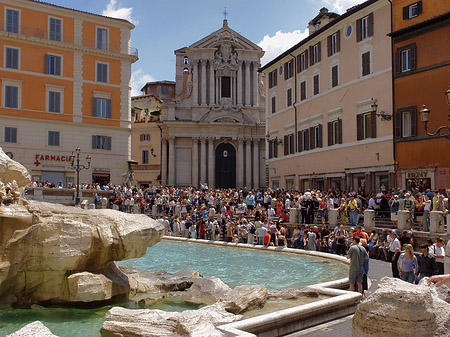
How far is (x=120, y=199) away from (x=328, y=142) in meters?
14.3

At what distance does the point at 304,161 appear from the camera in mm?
35188

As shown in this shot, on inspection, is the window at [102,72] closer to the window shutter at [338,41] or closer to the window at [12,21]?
the window at [12,21]

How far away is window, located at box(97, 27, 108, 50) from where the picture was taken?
40.5 metres

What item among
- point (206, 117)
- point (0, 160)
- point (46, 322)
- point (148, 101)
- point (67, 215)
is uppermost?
point (148, 101)

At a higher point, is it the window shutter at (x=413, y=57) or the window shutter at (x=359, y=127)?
the window shutter at (x=413, y=57)

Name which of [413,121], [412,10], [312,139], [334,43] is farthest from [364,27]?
[312,139]

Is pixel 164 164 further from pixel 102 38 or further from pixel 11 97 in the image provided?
pixel 11 97

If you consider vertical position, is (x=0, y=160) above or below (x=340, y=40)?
below

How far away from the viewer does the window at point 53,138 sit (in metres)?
38.1

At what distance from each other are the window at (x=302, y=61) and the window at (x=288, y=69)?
1020 millimetres

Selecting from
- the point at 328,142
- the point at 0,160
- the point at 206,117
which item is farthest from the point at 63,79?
the point at 0,160

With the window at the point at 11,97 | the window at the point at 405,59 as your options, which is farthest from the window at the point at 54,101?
the window at the point at 405,59

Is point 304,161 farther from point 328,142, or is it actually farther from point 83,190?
point 83,190

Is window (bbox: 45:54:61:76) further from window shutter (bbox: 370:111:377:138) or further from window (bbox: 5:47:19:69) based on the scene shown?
window shutter (bbox: 370:111:377:138)
